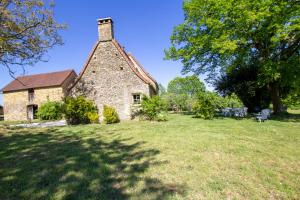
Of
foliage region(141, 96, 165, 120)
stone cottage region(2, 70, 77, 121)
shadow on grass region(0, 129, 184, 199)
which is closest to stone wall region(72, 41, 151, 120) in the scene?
foliage region(141, 96, 165, 120)

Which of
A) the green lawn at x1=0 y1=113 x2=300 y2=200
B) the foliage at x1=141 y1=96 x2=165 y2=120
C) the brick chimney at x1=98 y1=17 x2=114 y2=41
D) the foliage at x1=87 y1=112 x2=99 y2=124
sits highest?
the brick chimney at x1=98 y1=17 x2=114 y2=41

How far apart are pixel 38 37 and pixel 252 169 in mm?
14044

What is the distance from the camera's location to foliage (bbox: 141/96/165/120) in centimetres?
1581

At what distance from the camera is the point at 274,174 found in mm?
4945

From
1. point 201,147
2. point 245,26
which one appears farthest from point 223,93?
point 201,147

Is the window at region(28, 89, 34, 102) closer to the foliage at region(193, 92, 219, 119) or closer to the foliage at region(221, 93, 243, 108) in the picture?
the foliage at region(193, 92, 219, 119)

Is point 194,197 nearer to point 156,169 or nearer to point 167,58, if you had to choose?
point 156,169

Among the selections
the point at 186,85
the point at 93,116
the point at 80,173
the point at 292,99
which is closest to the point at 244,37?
the point at 93,116

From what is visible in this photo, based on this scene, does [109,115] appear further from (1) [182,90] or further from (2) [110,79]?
→ (1) [182,90]

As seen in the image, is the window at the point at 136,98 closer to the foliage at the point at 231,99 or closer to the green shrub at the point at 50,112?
the foliage at the point at 231,99

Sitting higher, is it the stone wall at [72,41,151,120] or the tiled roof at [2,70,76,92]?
the tiled roof at [2,70,76,92]

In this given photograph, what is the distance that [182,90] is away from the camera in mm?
60188

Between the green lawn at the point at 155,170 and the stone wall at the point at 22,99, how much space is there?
2704 centimetres

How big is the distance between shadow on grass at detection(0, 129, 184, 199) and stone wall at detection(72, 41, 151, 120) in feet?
33.0
